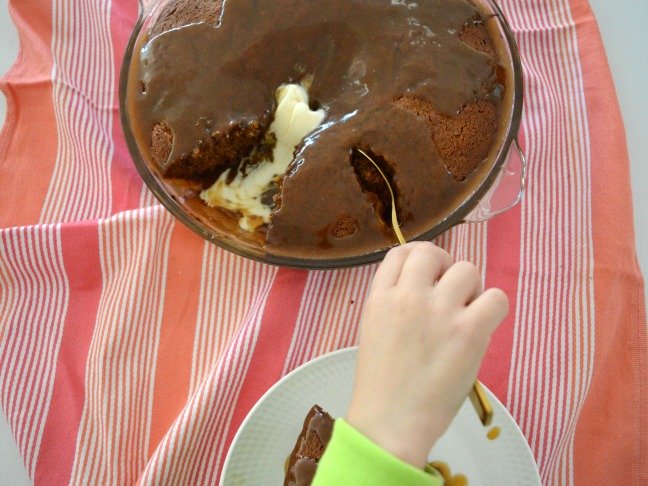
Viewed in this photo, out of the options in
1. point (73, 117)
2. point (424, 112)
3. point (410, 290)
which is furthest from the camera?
point (73, 117)

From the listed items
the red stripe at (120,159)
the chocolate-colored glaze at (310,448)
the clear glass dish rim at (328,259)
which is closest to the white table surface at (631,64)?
the red stripe at (120,159)

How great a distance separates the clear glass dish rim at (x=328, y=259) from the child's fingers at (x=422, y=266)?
0.20 metres

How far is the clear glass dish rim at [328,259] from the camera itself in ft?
2.90

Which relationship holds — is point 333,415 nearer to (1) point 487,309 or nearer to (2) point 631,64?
(1) point 487,309

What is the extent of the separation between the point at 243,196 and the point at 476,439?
52 centimetres

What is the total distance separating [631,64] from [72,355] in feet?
3.73

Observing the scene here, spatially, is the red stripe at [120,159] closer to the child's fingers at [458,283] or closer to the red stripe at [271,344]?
the red stripe at [271,344]

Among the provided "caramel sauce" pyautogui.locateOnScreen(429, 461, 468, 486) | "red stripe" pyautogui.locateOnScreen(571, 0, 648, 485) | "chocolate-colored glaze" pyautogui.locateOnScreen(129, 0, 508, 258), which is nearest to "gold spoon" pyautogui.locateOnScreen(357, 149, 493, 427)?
"chocolate-colored glaze" pyautogui.locateOnScreen(129, 0, 508, 258)

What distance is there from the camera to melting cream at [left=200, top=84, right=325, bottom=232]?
886mm

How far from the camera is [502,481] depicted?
2.97 ft

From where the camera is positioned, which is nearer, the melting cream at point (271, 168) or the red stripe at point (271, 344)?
the melting cream at point (271, 168)

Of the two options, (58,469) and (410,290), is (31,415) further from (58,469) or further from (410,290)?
(410,290)

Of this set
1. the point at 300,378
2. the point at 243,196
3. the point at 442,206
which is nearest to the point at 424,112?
the point at 442,206

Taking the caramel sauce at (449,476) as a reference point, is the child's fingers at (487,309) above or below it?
above
